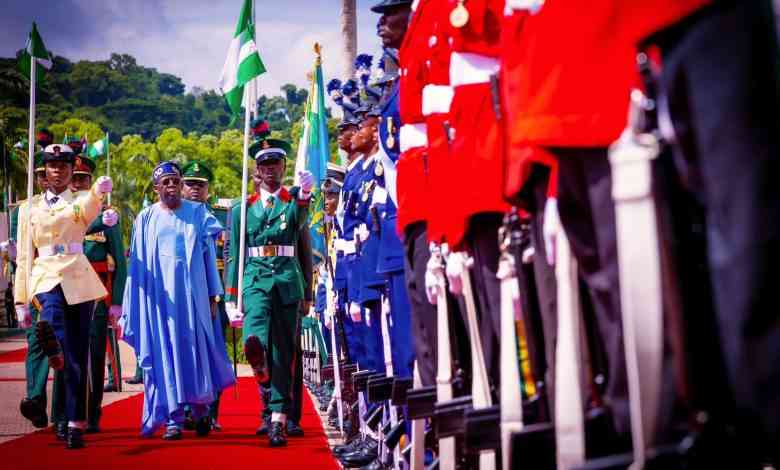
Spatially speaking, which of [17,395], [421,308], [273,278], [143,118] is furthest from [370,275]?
[143,118]

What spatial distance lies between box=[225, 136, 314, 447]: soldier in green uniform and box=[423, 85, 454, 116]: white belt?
4.41m

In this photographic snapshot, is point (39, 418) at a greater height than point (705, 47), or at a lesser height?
lesser

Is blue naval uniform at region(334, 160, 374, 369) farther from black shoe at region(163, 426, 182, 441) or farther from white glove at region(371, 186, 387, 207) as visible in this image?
black shoe at region(163, 426, 182, 441)

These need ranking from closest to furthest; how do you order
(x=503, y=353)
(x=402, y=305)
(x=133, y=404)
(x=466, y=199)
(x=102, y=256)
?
(x=503, y=353) → (x=466, y=199) → (x=402, y=305) → (x=102, y=256) → (x=133, y=404)

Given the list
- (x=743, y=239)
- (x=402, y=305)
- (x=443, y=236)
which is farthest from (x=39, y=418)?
(x=743, y=239)

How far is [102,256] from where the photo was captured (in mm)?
10922

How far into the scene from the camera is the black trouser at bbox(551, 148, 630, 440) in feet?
8.53

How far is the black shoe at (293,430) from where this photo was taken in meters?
9.18

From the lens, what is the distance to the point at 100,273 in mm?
10797

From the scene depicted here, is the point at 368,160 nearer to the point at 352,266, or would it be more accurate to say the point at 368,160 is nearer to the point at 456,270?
the point at 352,266

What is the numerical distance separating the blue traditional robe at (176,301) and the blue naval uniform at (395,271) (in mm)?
3831

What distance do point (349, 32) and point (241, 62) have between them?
22.9 feet

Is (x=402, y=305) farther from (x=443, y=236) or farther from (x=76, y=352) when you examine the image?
(x=76, y=352)

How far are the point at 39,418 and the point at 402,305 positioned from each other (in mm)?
4577
